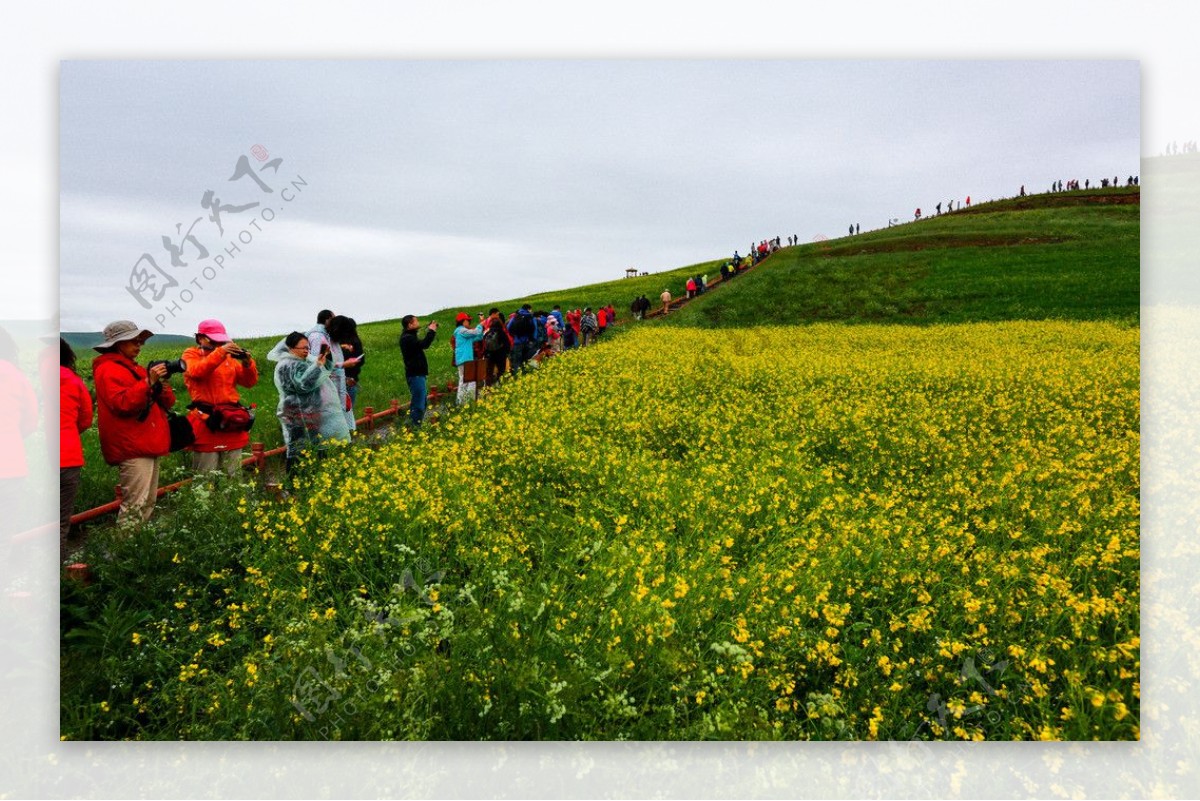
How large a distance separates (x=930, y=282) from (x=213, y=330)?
10489 millimetres

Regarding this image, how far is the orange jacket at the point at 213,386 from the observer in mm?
6086

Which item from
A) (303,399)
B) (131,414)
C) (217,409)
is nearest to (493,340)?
(303,399)

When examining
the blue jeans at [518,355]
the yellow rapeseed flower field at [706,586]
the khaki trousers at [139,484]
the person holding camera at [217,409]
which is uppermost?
the blue jeans at [518,355]

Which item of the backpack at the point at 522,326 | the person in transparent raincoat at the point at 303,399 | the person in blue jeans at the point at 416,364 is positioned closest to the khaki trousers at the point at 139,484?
the person in transparent raincoat at the point at 303,399

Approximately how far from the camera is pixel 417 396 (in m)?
9.79

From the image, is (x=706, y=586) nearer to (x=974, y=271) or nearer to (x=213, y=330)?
(x=213, y=330)

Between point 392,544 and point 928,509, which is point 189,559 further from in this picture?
point 928,509

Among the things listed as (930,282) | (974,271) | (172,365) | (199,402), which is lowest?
(199,402)

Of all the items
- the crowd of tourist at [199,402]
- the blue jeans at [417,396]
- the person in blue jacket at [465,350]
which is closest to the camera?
the crowd of tourist at [199,402]

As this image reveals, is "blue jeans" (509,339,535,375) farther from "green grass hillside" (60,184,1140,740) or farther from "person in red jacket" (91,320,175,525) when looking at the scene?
"person in red jacket" (91,320,175,525)

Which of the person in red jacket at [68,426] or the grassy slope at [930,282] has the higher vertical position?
the grassy slope at [930,282]

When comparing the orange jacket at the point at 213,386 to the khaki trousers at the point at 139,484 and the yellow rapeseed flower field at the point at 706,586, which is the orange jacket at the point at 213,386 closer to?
the khaki trousers at the point at 139,484

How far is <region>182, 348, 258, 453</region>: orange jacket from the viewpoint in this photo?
609 centimetres

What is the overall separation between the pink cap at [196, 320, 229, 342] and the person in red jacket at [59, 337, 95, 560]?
0.83 metres
